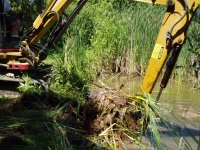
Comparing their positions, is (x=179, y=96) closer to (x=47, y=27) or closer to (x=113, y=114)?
(x=47, y=27)

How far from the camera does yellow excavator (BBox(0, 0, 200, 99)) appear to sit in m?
5.92

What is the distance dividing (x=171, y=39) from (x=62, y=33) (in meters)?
3.05

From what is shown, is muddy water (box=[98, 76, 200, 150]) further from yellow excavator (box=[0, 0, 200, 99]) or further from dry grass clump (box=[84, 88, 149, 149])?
dry grass clump (box=[84, 88, 149, 149])

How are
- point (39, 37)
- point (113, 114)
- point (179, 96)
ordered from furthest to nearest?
point (179, 96) < point (39, 37) < point (113, 114)

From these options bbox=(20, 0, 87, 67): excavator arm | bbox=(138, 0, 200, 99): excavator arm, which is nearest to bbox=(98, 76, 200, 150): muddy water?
bbox=(20, 0, 87, 67): excavator arm

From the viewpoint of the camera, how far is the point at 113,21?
12.9m

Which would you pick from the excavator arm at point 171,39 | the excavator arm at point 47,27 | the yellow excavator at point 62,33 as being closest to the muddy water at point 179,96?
the excavator arm at point 47,27

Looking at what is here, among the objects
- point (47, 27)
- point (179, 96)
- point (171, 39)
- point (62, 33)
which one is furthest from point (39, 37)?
point (171, 39)

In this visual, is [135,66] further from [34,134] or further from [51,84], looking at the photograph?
[34,134]

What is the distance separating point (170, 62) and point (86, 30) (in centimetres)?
752

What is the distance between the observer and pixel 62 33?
337 inches

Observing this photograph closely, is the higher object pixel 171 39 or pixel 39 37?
pixel 171 39

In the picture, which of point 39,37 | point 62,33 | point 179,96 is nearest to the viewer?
point 62,33

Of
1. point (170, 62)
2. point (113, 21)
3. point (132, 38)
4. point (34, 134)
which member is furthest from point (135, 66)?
point (34, 134)
